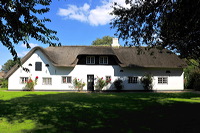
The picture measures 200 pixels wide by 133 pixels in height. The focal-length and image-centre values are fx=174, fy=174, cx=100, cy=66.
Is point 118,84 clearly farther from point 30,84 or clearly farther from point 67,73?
point 30,84

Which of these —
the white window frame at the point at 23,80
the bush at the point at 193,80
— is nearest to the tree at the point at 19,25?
the white window frame at the point at 23,80

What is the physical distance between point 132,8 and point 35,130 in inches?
280

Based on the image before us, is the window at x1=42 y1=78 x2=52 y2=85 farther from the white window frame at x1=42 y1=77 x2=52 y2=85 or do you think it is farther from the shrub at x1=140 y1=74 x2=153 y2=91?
the shrub at x1=140 y1=74 x2=153 y2=91

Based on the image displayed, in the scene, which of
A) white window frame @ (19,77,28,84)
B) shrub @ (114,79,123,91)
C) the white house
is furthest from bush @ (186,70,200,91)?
white window frame @ (19,77,28,84)

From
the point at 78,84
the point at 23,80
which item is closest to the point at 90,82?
the point at 78,84

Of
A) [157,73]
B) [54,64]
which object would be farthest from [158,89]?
[54,64]

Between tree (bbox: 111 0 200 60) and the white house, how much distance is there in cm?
1205

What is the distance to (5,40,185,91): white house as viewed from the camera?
22.7m

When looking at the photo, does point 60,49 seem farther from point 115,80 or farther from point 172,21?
point 172,21

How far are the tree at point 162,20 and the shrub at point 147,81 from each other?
11572 mm

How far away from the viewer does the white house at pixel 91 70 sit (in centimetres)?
2272

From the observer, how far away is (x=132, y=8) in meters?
8.93

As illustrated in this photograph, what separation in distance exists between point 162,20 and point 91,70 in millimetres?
15620

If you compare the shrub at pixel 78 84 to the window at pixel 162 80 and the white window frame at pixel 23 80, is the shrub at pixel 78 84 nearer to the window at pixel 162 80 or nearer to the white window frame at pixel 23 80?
the white window frame at pixel 23 80
